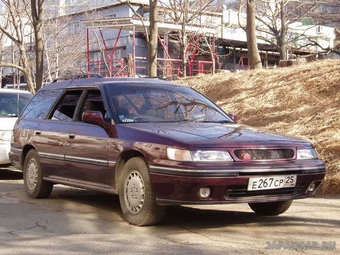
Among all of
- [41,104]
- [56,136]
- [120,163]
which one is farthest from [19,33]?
[120,163]

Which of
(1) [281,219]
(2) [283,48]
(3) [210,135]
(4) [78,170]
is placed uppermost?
(2) [283,48]

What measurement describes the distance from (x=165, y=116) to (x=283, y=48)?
28.5 meters

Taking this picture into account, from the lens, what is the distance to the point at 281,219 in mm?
6848

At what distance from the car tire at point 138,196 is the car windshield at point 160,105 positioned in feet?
2.34

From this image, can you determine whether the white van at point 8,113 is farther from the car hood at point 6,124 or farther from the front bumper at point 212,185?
the front bumper at point 212,185

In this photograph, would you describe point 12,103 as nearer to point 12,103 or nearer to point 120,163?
point 12,103

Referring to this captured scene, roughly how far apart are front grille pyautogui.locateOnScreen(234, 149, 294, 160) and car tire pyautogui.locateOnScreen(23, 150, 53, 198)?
340cm

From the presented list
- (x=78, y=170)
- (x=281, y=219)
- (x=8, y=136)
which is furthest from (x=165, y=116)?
(x=8, y=136)

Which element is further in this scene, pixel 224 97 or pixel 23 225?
pixel 224 97

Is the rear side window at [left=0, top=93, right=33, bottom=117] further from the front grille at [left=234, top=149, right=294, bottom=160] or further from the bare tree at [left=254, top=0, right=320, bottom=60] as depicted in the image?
the bare tree at [left=254, top=0, right=320, bottom=60]

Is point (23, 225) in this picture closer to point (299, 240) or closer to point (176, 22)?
point (299, 240)

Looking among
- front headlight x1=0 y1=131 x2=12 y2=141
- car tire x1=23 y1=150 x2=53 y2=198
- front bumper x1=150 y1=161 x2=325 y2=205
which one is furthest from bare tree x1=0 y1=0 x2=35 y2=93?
front bumper x1=150 y1=161 x2=325 y2=205

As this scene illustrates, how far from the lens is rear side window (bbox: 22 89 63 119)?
844 centimetres

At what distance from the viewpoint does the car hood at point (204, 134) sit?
5934 millimetres
